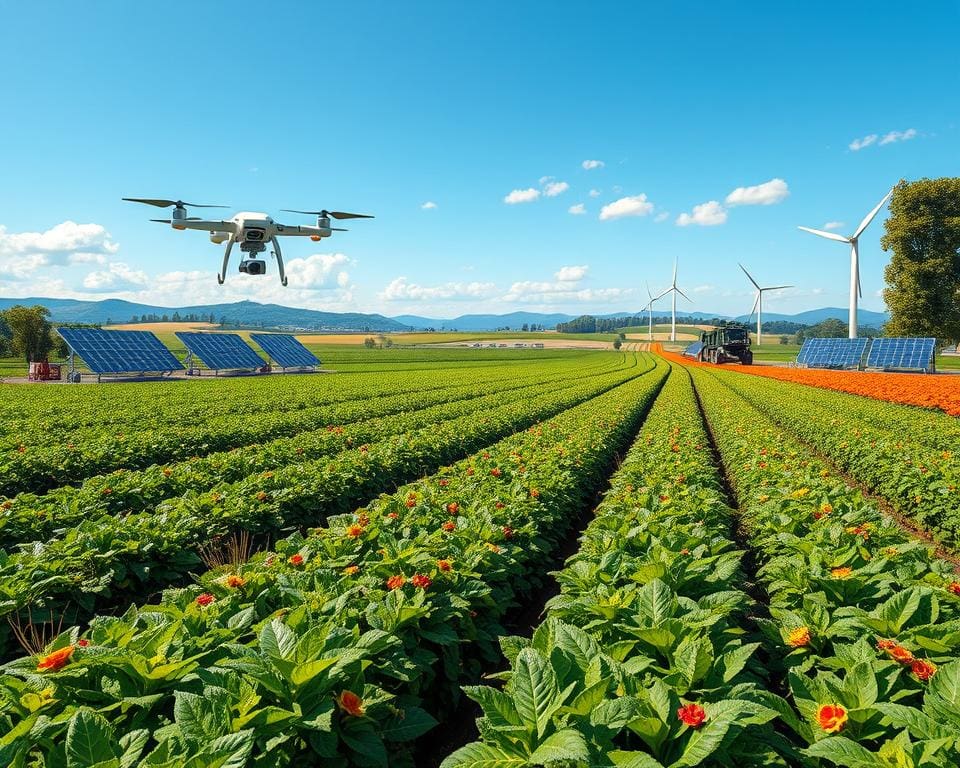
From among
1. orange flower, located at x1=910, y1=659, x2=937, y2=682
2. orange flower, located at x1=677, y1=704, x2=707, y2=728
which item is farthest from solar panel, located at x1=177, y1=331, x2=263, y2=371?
orange flower, located at x1=910, y1=659, x2=937, y2=682

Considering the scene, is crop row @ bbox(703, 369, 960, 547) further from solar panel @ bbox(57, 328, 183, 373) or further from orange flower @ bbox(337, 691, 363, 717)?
solar panel @ bbox(57, 328, 183, 373)

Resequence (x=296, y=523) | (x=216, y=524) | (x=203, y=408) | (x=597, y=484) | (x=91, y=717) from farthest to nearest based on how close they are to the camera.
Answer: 1. (x=203, y=408)
2. (x=597, y=484)
3. (x=296, y=523)
4. (x=216, y=524)
5. (x=91, y=717)

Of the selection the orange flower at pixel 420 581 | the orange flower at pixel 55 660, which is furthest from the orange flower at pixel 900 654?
the orange flower at pixel 55 660

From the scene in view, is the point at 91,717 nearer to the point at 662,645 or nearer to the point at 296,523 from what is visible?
the point at 662,645

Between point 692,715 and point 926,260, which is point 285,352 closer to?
point 692,715

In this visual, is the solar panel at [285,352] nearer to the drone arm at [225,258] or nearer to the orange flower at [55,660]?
the drone arm at [225,258]

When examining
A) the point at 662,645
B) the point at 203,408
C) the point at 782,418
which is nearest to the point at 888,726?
the point at 662,645

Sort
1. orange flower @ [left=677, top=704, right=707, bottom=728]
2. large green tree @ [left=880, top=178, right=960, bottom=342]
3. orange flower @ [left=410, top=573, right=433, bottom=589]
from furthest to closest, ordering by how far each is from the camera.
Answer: large green tree @ [left=880, top=178, right=960, bottom=342]
orange flower @ [left=410, top=573, right=433, bottom=589]
orange flower @ [left=677, top=704, right=707, bottom=728]
